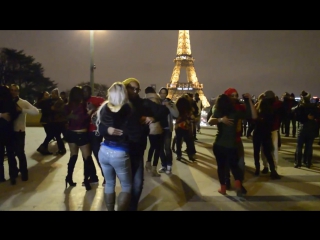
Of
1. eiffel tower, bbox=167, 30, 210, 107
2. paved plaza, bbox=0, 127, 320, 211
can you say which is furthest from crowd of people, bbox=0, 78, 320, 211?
eiffel tower, bbox=167, 30, 210, 107

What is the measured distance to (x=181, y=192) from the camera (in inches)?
209

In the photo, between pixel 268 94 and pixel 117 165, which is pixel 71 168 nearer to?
pixel 117 165

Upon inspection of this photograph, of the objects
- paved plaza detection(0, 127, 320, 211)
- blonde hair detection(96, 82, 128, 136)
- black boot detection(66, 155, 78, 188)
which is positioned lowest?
paved plaza detection(0, 127, 320, 211)

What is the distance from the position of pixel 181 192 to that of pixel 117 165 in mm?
1997

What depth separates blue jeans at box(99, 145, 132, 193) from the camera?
3590 millimetres

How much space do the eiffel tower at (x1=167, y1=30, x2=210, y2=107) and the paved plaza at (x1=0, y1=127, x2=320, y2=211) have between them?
4633cm

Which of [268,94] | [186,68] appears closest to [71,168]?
[268,94]

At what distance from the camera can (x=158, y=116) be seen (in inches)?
165

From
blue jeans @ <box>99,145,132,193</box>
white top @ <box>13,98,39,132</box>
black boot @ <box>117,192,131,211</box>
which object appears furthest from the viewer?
white top @ <box>13,98,39,132</box>

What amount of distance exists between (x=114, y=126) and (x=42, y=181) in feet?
9.74

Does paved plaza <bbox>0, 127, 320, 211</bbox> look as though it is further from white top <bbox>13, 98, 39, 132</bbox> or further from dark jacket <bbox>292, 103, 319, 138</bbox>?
white top <bbox>13, 98, 39, 132</bbox>

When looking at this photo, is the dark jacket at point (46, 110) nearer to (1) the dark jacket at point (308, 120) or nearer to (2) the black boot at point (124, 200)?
(2) the black boot at point (124, 200)

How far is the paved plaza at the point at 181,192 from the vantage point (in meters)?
4.66
